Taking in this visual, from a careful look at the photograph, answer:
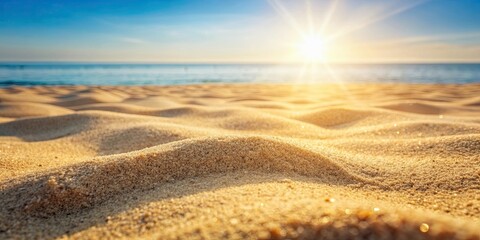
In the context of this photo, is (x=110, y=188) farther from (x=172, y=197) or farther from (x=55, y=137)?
(x=55, y=137)

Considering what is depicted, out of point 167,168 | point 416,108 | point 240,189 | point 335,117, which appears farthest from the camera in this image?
point 416,108

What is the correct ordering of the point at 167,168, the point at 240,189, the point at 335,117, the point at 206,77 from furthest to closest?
the point at 206,77
the point at 335,117
the point at 167,168
the point at 240,189

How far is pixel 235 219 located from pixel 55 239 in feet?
1.91

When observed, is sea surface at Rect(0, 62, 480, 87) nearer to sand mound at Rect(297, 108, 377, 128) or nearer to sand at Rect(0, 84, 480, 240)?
sand mound at Rect(297, 108, 377, 128)

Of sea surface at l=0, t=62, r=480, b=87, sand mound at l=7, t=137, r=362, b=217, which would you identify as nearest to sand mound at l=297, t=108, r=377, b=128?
sand mound at l=7, t=137, r=362, b=217

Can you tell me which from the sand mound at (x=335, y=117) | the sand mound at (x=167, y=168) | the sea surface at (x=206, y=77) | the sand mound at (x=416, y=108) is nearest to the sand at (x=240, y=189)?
the sand mound at (x=167, y=168)

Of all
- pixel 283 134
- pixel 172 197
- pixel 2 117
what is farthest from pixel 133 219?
pixel 2 117

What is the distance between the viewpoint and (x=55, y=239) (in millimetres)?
1113

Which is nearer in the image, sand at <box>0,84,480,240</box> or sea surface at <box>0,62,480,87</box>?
sand at <box>0,84,480,240</box>

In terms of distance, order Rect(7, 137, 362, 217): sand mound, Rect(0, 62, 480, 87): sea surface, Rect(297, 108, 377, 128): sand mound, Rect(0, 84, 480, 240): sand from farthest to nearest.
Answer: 1. Rect(0, 62, 480, 87): sea surface
2. Rect(297, 108, 377, 128): sand mound
3. Rect(7, 137, 362, 217): sand mound
4. Rect(0, 84, 480, 240): sand

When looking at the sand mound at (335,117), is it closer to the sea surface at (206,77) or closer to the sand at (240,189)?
the sand at (240,189)

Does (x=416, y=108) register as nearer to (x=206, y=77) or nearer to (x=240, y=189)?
(x=240, y=189)

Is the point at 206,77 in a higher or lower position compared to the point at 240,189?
lower

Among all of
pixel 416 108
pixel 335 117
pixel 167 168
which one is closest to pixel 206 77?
pixel 416 108
